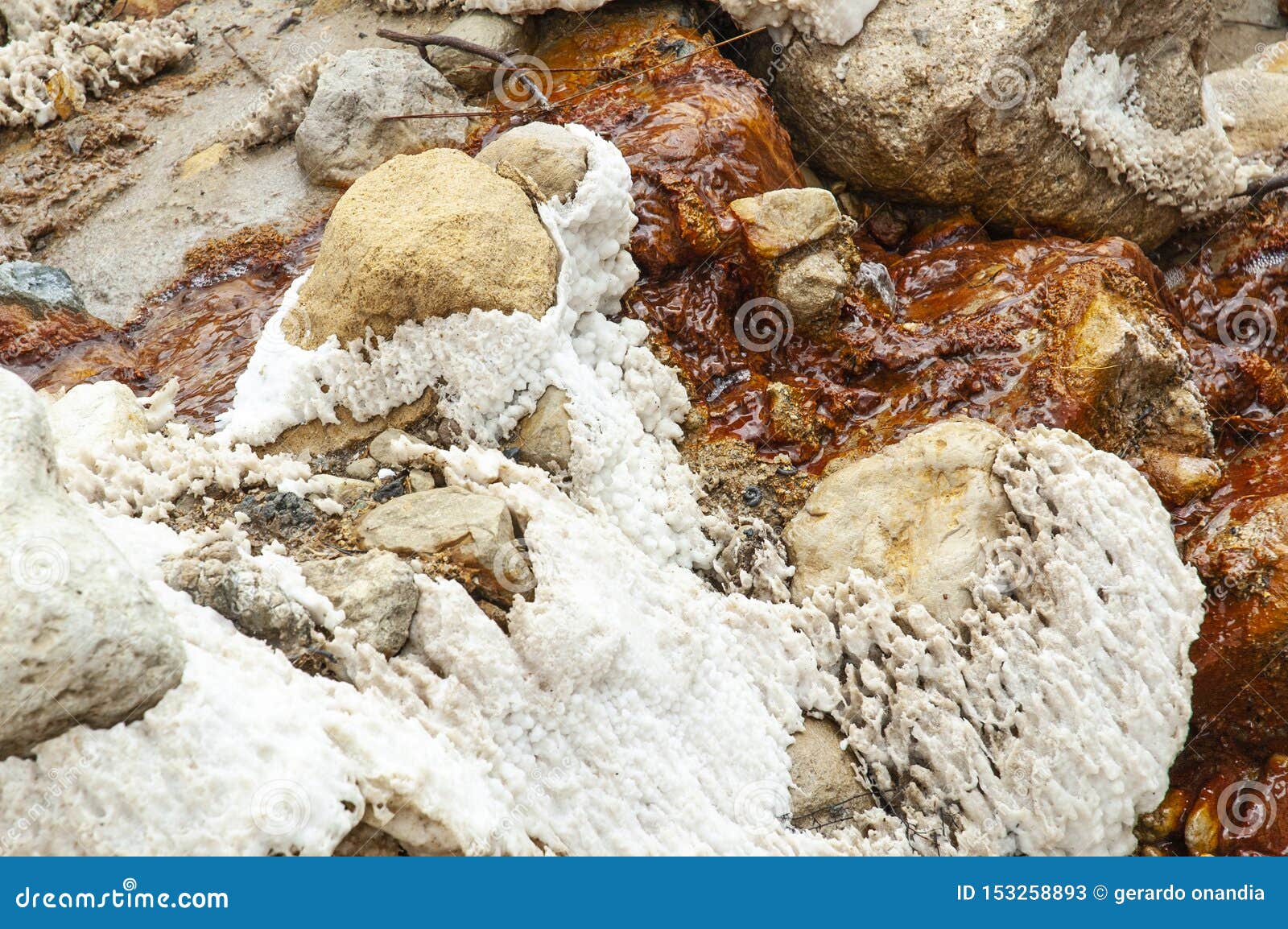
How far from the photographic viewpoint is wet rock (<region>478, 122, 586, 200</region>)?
5.39m

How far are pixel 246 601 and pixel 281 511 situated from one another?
2.34 feet

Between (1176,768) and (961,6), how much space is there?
5.07m

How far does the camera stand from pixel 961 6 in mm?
6871

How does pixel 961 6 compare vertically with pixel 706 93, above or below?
above

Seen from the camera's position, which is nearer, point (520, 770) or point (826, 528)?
point (520, 770)

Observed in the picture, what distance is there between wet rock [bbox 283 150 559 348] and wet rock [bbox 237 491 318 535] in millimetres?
919

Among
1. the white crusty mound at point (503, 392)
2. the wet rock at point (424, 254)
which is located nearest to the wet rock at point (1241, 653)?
the white crusty mound at point (503, 392)

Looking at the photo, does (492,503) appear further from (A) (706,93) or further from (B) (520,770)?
(A) (706,93)

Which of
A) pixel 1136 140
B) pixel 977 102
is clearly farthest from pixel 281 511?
pixel 1136 140

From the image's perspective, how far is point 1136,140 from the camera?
24.6 ft

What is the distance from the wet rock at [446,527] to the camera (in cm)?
422

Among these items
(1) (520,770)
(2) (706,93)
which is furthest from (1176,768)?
(2) (706,93)

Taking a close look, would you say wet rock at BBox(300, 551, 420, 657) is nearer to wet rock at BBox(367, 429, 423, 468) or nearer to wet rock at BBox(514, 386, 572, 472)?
wet rock at BBox(367, 429, 423, 468)

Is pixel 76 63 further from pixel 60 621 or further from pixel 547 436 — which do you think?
pixel 60 621
